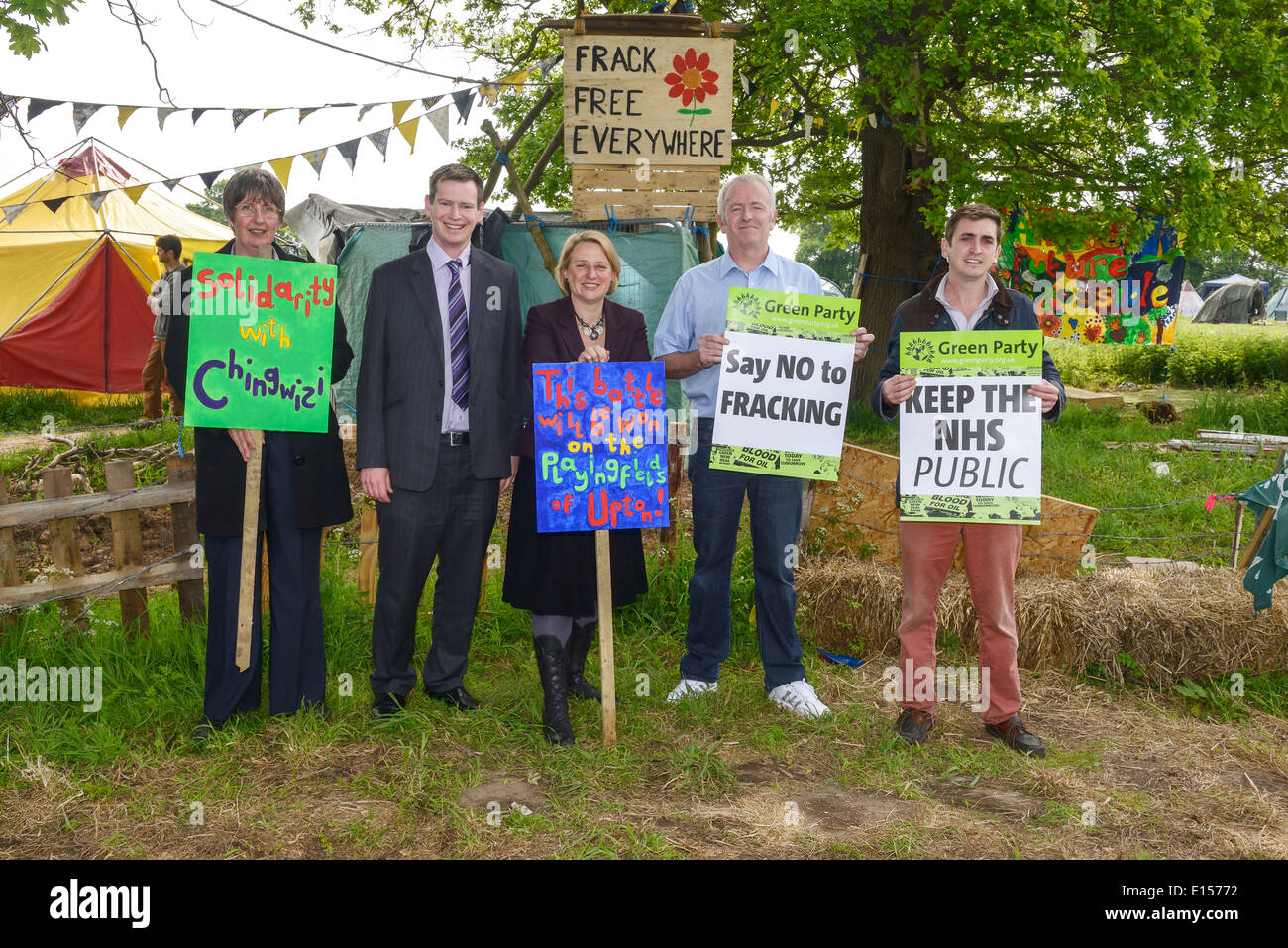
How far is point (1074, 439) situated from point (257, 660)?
9957mm

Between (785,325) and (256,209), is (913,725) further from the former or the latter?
(256,209)

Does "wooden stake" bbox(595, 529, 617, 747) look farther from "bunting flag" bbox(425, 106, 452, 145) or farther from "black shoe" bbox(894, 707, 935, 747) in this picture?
"bunting flag" bbox(425, 106, 452, 145)

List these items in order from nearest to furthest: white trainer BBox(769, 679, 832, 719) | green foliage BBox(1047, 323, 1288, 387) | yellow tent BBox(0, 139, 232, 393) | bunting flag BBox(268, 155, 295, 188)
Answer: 1. white trainer BBox(769, 679, 832, 719)
2. bunting flag BBox(268, 155, 295, 188)
3. yellow tent BBox(0, 139, 232, 393)
4. green foliage BBox(1047, 323, 1288, 387)

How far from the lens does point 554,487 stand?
4.08 meters

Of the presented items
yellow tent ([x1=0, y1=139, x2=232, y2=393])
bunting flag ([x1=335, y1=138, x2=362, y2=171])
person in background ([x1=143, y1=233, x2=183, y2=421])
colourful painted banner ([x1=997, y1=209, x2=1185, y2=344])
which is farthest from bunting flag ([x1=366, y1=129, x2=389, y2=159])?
yellow tent ([x1=0, y1=139, x2=232, y2=393])

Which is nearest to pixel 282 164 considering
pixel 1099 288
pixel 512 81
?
pixel 512 81

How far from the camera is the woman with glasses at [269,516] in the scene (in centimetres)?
411

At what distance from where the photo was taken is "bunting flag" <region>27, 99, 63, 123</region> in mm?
6078

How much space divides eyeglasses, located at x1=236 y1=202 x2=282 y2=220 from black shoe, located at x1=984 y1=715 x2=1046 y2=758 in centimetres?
373

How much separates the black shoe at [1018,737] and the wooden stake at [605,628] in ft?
5.47

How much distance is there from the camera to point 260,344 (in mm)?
4082

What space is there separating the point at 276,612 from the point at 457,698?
876mm

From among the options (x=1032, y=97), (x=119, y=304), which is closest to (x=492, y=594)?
(x=1032, y=97)

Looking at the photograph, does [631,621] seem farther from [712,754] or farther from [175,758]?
[175,758]
